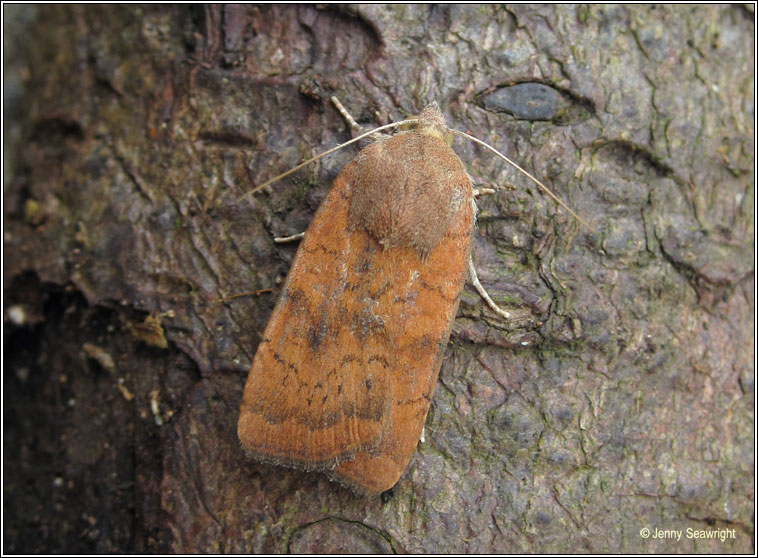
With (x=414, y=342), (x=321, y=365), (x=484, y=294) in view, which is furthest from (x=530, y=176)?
(x=321, y=365)

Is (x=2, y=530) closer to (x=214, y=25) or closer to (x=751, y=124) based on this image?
(x=214, y=25)

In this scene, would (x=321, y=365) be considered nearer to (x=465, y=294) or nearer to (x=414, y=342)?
(x=414, y=342)

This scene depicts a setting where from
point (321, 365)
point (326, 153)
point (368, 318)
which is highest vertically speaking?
point (326, 153)

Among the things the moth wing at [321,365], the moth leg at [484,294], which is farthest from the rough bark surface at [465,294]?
the moth wing at [321,365]

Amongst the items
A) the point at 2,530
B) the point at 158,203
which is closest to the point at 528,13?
the point at 158,203

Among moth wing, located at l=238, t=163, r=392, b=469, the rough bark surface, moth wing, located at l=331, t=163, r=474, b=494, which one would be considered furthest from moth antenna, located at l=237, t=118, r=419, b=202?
moth wing, located at l=331, t=163, r=474, b=494

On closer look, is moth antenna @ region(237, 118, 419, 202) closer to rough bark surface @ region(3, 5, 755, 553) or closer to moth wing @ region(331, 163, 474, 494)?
rough bark surface @ region(3, 5, 755, 553)

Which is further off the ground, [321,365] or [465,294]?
[465,294]
